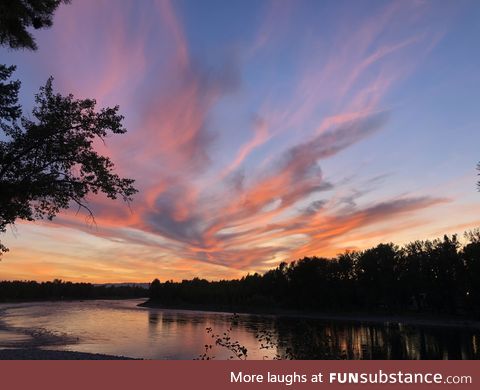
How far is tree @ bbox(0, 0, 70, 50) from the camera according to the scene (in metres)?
12.5

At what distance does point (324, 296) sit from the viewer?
465 feet

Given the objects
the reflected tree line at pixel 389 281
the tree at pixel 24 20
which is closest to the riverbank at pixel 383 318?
the reflected tree line at pixel 389 281

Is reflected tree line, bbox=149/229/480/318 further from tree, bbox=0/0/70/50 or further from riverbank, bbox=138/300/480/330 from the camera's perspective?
tree, bbox=0/0/70/50

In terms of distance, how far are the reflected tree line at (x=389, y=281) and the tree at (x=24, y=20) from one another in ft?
369

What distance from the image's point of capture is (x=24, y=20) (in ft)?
43.3

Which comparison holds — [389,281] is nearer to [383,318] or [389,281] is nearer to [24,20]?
[383,318]

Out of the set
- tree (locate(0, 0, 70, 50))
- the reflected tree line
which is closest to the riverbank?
the reflected tree line

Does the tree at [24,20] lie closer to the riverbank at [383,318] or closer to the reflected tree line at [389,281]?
the riverbank at [383,318]

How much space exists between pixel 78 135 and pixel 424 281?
4670 inches

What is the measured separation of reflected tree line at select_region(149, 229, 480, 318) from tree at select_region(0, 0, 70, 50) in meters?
113

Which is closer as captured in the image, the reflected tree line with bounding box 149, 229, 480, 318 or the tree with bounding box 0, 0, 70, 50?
the tree with bounding box 0, 0, 70, 50
